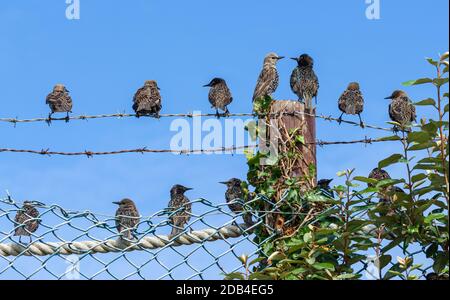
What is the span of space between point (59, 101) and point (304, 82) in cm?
351

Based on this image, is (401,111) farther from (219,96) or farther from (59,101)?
(59,101)

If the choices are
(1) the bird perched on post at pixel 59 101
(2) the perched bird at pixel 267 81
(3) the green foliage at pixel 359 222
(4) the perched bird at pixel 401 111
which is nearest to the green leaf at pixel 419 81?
(3) the green foliage at pixel 359 222

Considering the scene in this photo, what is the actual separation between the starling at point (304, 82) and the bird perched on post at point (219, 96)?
38.7 inches

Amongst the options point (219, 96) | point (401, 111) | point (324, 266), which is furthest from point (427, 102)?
point (219, 96)

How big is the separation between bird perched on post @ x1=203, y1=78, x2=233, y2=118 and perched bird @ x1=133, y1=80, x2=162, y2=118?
2.19ft

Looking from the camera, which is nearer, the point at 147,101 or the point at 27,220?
the point at 27,220

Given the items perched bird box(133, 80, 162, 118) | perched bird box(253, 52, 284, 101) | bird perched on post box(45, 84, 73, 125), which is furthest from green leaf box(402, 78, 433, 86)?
bird perched on post box(45, 84, 73, 125)

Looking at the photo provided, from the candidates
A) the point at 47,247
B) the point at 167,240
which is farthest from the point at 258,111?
the point at 47,247

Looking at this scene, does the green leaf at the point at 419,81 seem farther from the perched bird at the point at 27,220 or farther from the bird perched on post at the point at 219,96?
the bird perched on post at the point at 219,96

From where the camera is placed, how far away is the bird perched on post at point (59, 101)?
1164 cm

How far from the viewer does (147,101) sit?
1086 centimetres

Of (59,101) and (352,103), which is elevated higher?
(59,101)
